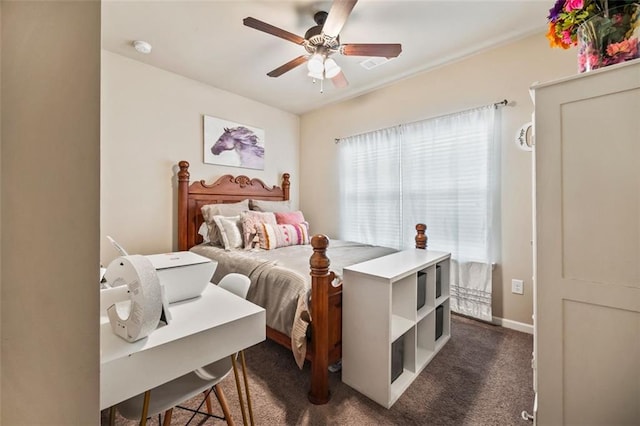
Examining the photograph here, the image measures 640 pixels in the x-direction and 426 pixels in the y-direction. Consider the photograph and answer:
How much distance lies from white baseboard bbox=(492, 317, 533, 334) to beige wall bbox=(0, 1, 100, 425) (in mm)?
2927

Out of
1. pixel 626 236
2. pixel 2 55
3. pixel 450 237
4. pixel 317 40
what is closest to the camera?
pixel 2 55

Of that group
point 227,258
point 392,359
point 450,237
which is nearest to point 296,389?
point 392,359

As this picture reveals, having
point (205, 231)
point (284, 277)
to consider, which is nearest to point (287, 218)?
point (205, 231)

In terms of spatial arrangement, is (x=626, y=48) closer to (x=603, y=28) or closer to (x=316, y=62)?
(x=603, y=28)


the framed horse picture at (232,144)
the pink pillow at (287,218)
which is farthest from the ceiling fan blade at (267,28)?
the pink pillow at (287,218)

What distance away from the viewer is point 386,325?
1.43 meters

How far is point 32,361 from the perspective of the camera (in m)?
0.34

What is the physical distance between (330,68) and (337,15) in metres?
0.52

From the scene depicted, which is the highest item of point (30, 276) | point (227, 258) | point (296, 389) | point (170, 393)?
point (30, 276)

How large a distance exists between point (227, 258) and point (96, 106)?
2030 millimetres

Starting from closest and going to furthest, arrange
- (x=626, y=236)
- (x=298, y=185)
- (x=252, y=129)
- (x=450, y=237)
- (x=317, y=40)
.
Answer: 1. (x=626, y=236)
2. (x=317, y=40)
3. (x=450, y=237)
4. (x=252, y=129)
5. (x=298, y=185)

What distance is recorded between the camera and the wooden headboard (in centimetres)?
288

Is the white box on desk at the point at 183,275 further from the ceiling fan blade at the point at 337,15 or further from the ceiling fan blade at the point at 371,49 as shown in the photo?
the ceiling fan blade at the point at 371,49

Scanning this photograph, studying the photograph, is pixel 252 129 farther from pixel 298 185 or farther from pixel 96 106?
pixel 96 106
